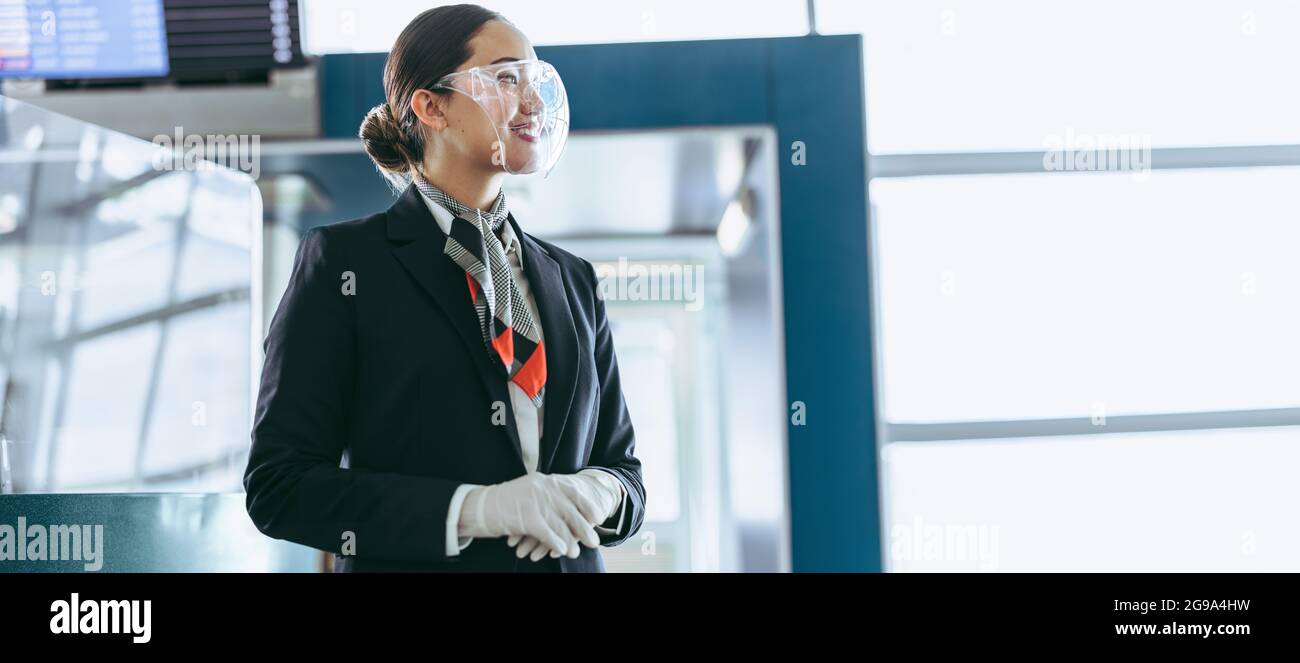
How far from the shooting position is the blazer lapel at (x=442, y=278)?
3.92 ft

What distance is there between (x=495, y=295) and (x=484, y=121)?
0.24m

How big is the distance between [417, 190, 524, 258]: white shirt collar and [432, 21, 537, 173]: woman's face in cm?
7

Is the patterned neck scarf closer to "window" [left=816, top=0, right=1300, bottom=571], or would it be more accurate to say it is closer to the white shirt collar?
the white shirt collar

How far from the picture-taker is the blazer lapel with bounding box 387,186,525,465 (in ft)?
3.92

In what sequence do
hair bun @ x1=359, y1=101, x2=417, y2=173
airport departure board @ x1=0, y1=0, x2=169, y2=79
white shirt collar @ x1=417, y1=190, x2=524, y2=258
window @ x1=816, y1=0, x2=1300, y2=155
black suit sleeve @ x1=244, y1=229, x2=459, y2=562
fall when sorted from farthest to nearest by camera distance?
window @ x1=816, y1=0, x2=1300, y2=155 < airport departure board @ x1=0, y1=0, x2=169, y2=79 < hair bun @ x1=359, y1=101, x2=417, y2=173 < white shirt collar @ x1=417, y1=190, x2=524, y2=258 < black suit sleeve @ x1=244, y1=229, x2=459, y2=562

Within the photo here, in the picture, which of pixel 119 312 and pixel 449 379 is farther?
pixel 119 312

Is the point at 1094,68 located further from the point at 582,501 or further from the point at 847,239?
the point at 582,501

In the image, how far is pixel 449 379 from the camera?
1.18 meters

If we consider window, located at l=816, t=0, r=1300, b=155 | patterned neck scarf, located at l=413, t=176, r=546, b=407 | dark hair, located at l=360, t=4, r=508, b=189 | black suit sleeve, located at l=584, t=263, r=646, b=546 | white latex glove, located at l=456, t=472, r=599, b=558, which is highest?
window, located at l=816, t=0, r=1300, b=155

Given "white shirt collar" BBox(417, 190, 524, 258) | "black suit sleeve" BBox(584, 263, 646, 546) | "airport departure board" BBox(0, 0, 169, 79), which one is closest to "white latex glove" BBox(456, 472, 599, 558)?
"black suit sleeve" BBox(584, 263, 646, 546)

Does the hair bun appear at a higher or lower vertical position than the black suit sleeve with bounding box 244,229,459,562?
higher

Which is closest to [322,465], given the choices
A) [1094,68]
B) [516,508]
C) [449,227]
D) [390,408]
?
[390,408]

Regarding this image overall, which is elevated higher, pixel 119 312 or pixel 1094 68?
pixel 1094 68
